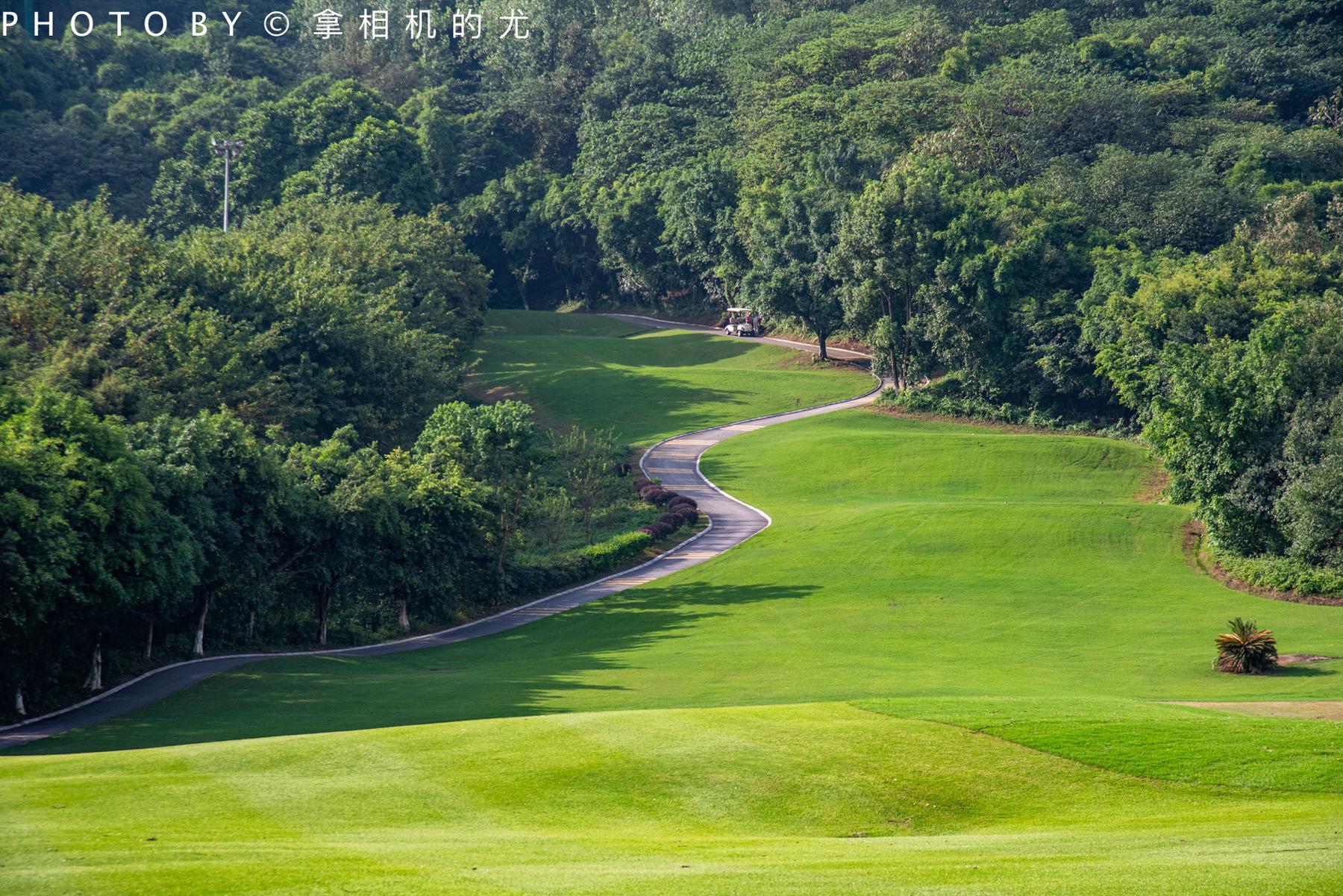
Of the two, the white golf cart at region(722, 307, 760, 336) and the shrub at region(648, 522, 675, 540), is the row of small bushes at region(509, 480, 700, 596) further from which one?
the white golf cart at region(722, 307, 760, 336)

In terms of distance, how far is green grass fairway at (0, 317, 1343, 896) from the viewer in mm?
13555

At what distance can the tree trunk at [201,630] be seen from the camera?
3450 centimetres

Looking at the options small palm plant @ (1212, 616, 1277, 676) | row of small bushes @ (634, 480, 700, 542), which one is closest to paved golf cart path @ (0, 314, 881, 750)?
row of small bushes @ (634, 480, 700, 542)

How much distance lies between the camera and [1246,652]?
31.7m

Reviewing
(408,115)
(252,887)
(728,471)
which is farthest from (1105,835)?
(408,115)

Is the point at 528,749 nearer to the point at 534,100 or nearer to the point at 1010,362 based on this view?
the point at 1010,362

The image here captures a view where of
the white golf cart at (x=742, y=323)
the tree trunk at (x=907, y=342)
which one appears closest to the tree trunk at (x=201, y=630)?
the tree trunk at (x=907, y=342)

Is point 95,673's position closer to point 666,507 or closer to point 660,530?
point 660,530

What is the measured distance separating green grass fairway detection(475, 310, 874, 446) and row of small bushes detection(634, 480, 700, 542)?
11.7 metres

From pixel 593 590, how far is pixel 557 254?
2900 inches

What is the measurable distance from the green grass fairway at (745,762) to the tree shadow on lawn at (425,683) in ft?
0.45

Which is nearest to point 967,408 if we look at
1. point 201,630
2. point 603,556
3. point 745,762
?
point 603,556

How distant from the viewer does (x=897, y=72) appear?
316 ft

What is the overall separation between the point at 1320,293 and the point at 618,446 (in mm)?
37607
